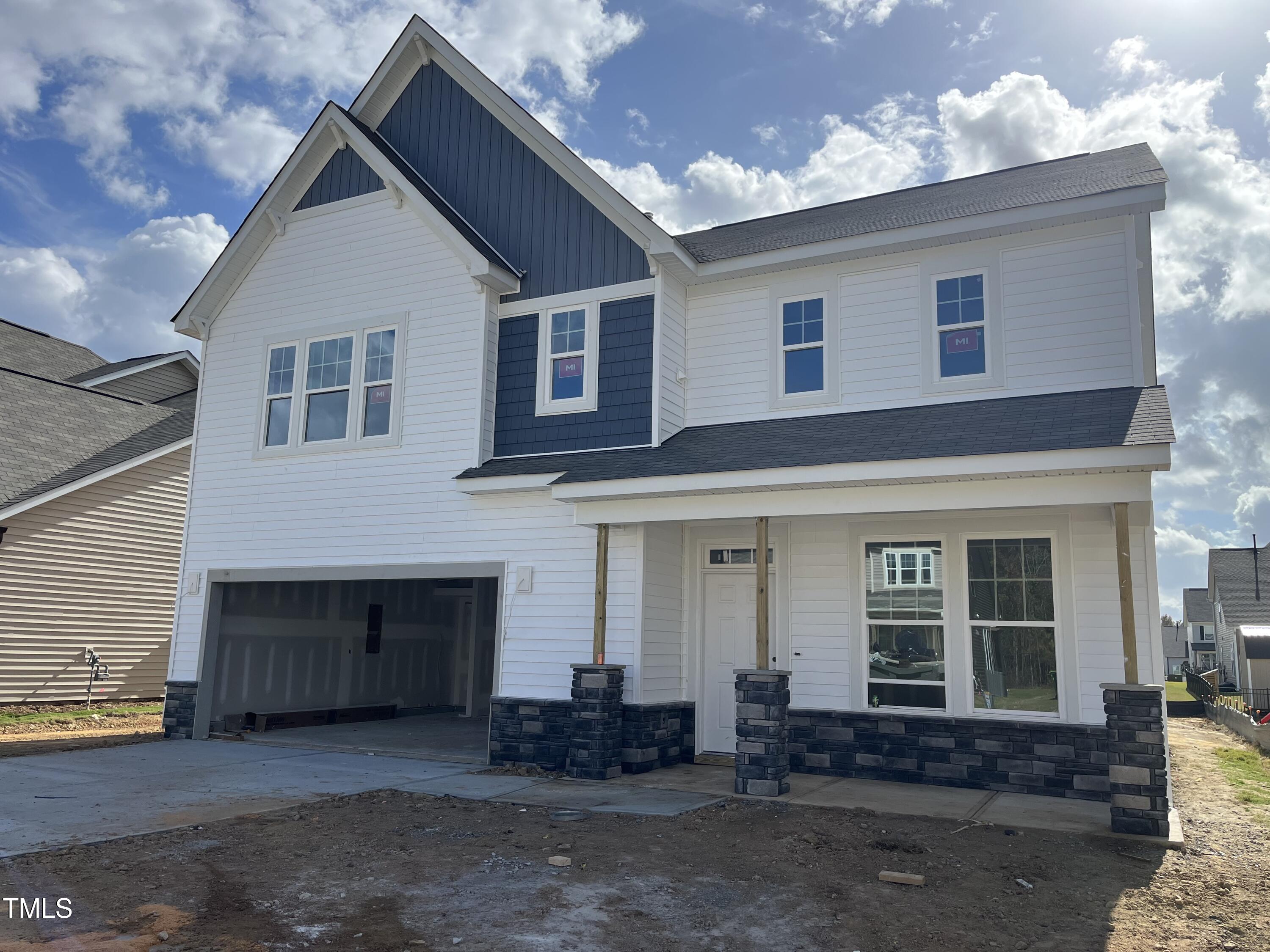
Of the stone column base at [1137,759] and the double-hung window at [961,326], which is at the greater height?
the double-hung window at [961,326]

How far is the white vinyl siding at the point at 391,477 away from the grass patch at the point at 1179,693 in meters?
23.1

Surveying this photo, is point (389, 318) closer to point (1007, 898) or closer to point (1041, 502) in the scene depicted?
point (1041, 502)

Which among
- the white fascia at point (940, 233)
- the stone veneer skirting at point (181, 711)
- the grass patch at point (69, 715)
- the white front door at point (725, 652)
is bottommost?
the grass patch at point (69, 715)

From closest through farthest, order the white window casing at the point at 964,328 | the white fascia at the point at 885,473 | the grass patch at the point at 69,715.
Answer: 1. the white fascia at the point at 885,473
2. the white window casing at the point at 964,328
3. the grass patch at the point at 69,715

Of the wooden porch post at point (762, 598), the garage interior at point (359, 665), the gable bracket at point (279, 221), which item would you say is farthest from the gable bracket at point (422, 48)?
the wooden porch post at point (762, 598)

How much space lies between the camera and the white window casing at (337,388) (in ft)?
42.1

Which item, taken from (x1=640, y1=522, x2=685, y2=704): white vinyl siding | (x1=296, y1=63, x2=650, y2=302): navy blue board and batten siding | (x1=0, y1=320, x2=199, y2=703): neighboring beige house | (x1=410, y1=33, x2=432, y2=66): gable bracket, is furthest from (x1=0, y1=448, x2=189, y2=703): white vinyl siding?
(x1=640, y1=522, x2=685, y2=704): white vinyl siding

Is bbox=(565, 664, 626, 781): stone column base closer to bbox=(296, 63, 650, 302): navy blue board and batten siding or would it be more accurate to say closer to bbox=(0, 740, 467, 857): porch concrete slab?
bbox=(0, 740, 467, 857): porch concrete slab

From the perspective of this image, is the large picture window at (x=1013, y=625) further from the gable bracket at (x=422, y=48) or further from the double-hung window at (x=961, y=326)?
the gable bracket at (x=422, y=48)

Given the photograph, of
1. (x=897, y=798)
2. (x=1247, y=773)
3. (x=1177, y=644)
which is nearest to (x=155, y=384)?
(x=897, y=798)

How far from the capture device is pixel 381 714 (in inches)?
669

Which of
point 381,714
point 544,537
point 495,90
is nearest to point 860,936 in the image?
point 544,537

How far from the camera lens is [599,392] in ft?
38.2

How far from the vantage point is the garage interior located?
550 inches
